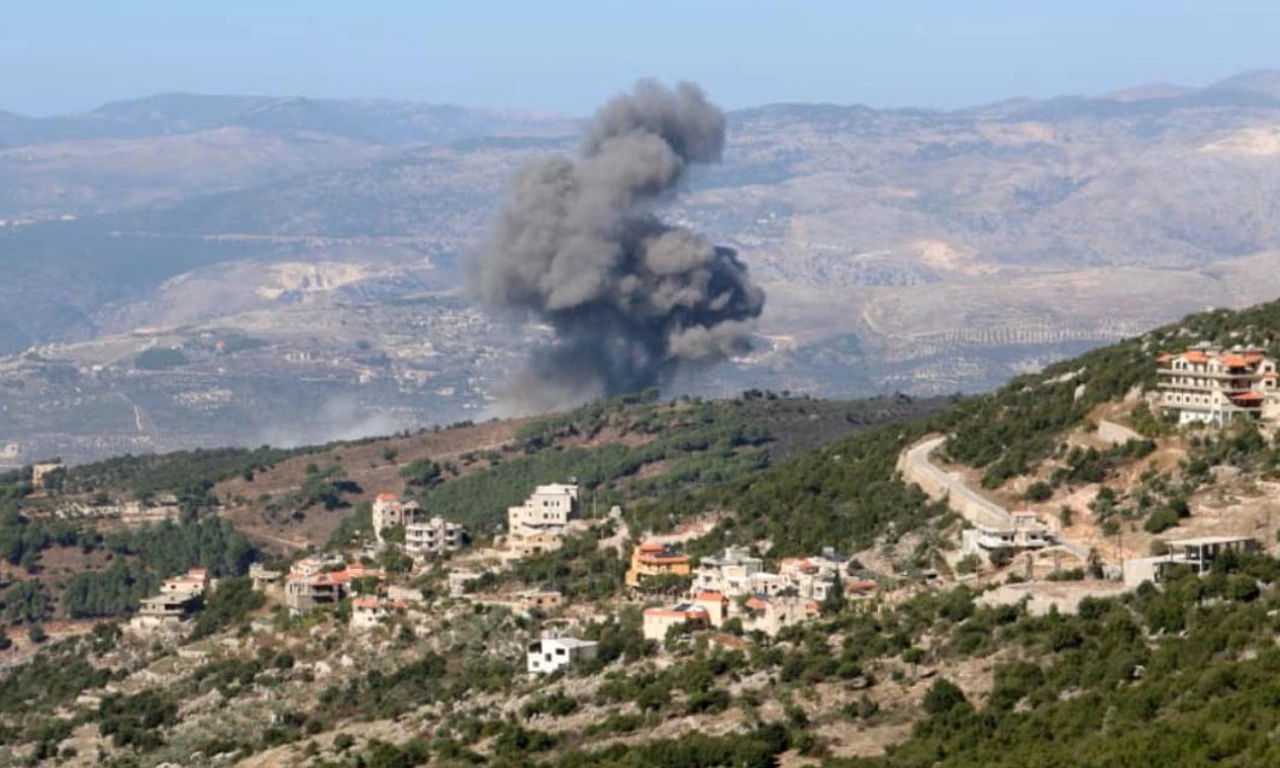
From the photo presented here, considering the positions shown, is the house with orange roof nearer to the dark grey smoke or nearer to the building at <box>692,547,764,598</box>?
the building at <box>692,547,764,598</box>

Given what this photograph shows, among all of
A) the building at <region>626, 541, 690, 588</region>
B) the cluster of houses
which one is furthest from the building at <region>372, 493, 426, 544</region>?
the cluster of houses

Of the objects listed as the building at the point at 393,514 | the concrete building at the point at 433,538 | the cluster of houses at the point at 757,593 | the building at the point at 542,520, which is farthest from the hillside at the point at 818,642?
the building at the point at 393,514

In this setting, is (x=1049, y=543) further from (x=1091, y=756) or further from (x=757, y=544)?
(x=1091, y=756)

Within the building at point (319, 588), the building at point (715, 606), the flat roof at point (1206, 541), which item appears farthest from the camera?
the building at point (319, 588)

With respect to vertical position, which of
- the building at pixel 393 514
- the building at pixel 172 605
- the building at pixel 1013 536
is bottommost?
the building at pixel 172 605

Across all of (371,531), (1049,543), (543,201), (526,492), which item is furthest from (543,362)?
(1049,543)

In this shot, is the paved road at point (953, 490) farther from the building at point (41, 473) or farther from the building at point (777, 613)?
the building at point (41, 473)

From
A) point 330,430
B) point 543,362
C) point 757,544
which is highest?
point 757,544

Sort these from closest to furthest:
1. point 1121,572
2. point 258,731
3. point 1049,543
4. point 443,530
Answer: point 1121,572
point 1049,543
point 258,731
point 443,530
